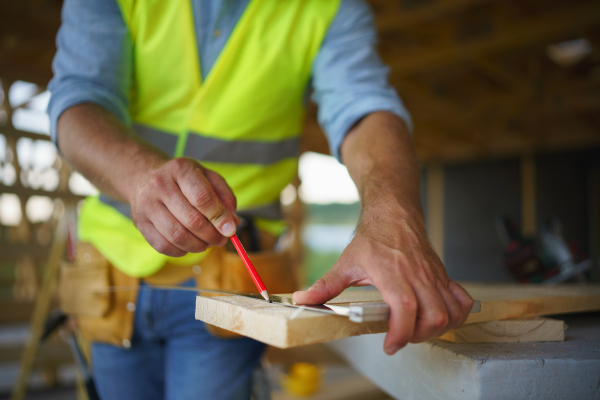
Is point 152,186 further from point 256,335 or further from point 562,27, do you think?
point 562,27

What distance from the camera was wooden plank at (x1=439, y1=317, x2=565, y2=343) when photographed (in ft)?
2.40

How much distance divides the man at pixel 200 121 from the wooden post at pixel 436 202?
8.92m

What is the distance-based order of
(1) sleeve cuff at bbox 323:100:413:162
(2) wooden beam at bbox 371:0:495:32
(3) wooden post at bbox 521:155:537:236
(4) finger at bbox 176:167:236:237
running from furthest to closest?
(3) wooden post at bbox 521:155:537:236 → (2) wooden beam at bbox 371:0:495:32 → (1) sleeve cuff at bbox 323:100:413:162 → (4) finger at bbox 176:167:236:237

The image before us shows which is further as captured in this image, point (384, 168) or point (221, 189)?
point (384, 168)

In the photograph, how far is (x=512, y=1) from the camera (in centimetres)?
374

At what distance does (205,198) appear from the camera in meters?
0.66

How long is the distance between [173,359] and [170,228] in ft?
1.85

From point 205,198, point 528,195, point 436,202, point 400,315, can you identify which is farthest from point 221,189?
point 436,202

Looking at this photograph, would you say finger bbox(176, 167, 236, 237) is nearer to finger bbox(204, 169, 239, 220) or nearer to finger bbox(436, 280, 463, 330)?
finger bbox(204, 169, 239, 220)

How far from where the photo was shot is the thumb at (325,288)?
61cm

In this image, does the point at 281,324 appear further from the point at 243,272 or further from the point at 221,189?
the point at 243,272

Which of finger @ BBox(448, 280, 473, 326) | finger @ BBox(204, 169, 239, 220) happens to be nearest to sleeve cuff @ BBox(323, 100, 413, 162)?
finger @ BBox(204, 169, 239, 220)

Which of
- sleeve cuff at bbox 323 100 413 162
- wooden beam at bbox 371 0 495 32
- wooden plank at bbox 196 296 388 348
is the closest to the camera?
wooden plank at bbox 196 296 388 348

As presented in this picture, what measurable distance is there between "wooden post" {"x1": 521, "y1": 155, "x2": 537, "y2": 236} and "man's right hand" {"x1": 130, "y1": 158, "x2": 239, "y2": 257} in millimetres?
8773
